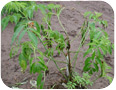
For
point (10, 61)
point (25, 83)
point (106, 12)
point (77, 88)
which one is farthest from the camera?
point (106, 12)

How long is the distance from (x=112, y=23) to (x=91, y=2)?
1.10 meters

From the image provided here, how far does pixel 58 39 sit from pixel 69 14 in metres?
2.15

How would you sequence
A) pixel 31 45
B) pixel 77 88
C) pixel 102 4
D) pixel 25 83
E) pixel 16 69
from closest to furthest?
pixel 31 45
pixel 77 88
pixel 25 83
pixel 16 69
pixel 102 4

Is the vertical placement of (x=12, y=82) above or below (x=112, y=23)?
below

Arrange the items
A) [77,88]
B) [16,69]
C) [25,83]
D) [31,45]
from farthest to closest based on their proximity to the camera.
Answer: [16,69] → [25,83] → [77,88] → [31,45]

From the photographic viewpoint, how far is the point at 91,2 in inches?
154

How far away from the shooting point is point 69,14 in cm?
330

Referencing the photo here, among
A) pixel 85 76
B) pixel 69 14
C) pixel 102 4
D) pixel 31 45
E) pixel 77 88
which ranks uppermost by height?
pixel 102 4

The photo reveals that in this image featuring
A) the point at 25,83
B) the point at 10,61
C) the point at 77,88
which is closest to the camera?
the point at 77,88

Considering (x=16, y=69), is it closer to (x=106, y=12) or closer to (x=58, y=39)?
(x=58, y=39)

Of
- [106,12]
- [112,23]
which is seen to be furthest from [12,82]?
[106,12]

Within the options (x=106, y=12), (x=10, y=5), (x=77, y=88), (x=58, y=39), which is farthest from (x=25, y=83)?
(x=106, y=12)

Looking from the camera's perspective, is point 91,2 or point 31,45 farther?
point 91,2

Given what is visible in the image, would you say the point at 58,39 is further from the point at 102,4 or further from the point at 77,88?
the point at 102,4
